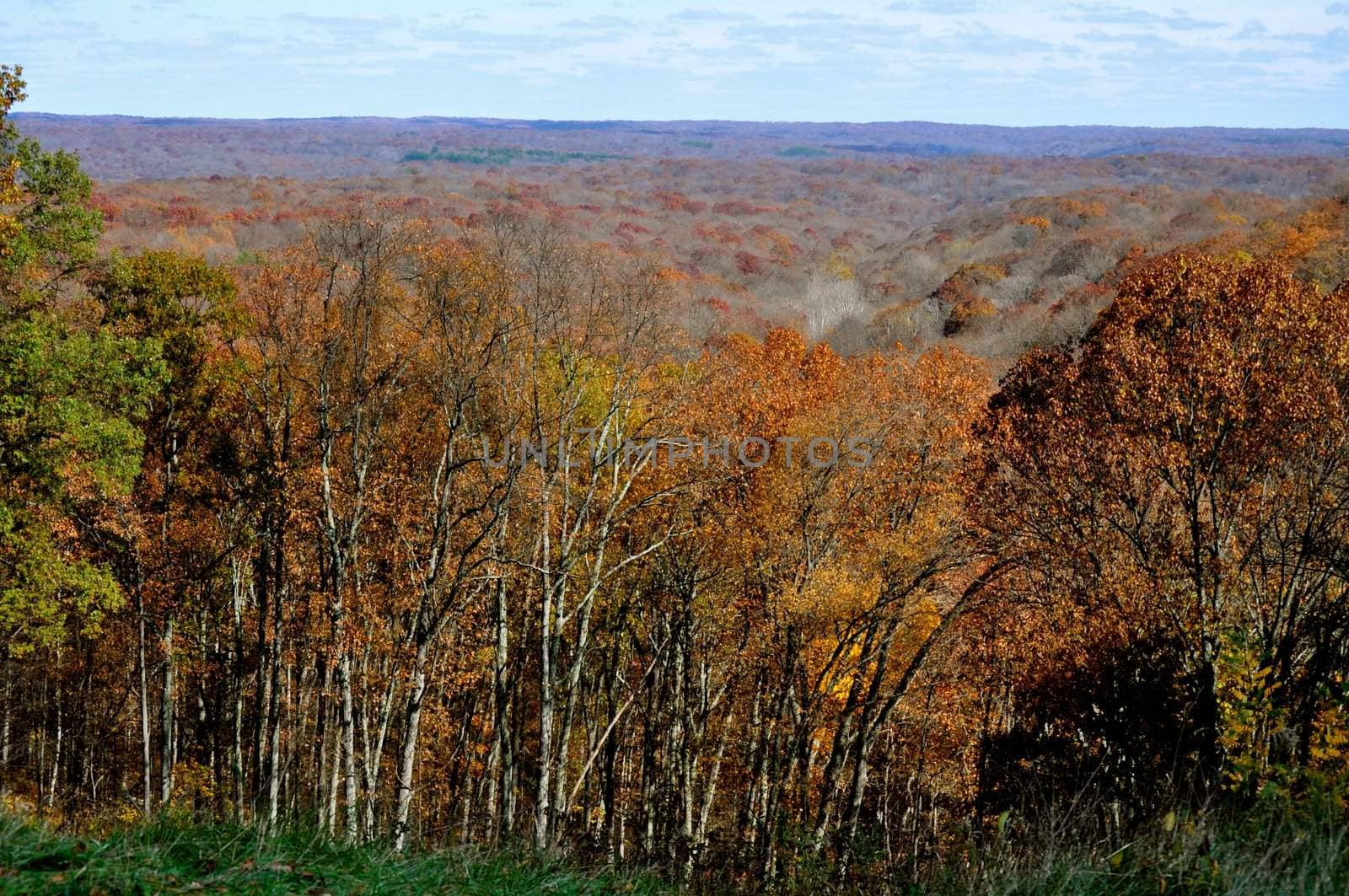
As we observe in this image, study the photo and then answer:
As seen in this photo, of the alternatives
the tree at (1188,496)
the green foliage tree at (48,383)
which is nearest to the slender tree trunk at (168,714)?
the green foliage tree at (48,383)

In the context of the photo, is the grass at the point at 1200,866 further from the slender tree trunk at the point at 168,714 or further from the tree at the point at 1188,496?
the slender tree trunk at the point at 168,714

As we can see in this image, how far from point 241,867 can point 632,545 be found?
676 inches

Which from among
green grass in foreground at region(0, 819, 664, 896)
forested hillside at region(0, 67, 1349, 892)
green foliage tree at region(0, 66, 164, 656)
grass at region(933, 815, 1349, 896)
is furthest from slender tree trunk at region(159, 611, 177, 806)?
grass at region(933, 815, 1349, 896)

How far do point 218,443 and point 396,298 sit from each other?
530cm

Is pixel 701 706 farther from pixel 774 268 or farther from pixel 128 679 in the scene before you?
pixel 774 268

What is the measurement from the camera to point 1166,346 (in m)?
18.1

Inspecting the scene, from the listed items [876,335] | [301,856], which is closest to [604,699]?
[301,856]

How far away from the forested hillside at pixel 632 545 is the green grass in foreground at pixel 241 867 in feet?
2.98

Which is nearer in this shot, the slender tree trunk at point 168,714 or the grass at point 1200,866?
the grass at point 1200,866

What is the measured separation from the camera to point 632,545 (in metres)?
23.6

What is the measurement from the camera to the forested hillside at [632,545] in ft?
51.7

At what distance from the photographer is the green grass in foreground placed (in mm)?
5949

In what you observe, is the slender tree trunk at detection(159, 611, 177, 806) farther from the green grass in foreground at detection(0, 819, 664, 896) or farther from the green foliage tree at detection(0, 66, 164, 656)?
the green grass in foreground at detection(0, 819, 664, 896)

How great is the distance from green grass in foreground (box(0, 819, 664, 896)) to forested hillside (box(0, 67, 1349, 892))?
909 millimetres
